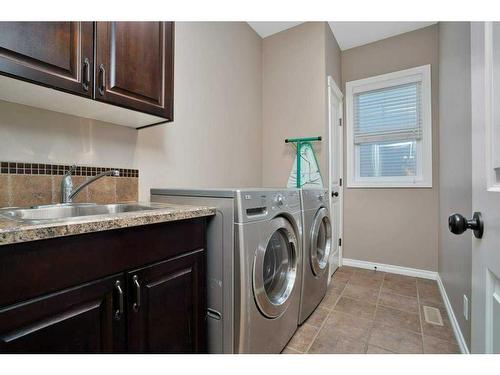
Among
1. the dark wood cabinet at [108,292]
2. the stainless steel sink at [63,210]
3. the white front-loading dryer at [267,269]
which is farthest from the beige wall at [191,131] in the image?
the white front-loading dryer at [267,269]

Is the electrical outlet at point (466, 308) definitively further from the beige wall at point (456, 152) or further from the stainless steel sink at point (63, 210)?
the stainless steel sink at point (63, 210)

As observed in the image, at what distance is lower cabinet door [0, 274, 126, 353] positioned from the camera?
2.06 ft

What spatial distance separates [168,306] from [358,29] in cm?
326

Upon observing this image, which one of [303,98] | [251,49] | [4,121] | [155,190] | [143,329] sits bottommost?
[143,329]

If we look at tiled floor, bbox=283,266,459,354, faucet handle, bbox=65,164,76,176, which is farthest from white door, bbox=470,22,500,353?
faucet handle, bbox=65,164,76,176

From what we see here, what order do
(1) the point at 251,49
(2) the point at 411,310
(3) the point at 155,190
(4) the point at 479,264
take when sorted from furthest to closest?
(1) the point at 251,49
(2) the point at 411,310
(3) the point at 155,190
(4) the point at 479,264

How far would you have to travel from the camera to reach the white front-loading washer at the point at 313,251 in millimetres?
1720

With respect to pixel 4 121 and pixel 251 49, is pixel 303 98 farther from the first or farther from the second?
pixel 4 121

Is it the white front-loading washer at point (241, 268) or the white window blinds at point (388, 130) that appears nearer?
the white front-loading washer at point (241, 268)

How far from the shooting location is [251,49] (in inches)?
109

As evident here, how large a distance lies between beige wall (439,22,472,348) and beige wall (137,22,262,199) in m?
1.78

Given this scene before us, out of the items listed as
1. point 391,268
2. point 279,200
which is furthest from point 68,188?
point 391,268
